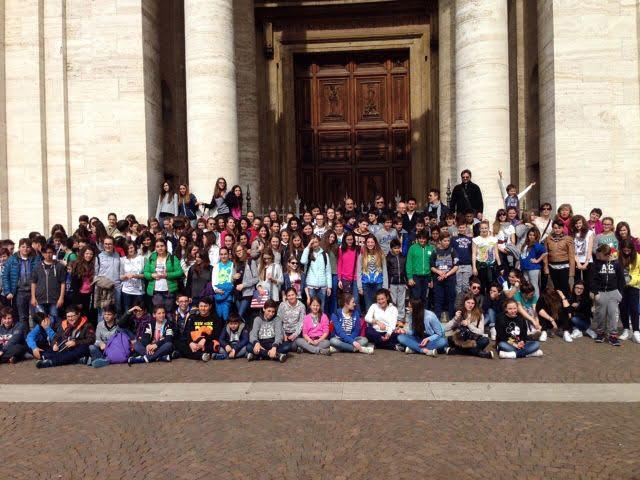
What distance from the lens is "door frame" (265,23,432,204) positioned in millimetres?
19016

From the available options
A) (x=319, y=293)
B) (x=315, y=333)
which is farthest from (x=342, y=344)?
(x=319, y=293)

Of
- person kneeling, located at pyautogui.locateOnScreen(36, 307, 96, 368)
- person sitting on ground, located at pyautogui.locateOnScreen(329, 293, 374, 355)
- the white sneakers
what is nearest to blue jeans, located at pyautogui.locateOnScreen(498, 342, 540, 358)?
the white sneakers

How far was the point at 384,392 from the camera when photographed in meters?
7.14

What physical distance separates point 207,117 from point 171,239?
13.4ft

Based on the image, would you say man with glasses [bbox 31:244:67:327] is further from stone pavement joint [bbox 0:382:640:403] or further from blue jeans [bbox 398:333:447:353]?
blue jeans [bbox 398:333:447:353]

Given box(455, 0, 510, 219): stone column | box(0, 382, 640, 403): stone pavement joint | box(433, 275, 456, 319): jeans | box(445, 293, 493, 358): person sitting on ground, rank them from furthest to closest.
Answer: box(455, 0, 510, 219): stone column
box(433, 275, 456, 319): jeans
box(445, 293, 493, 358): person sitting on ground
box(0, 382, 640, 403): stone pavement joint

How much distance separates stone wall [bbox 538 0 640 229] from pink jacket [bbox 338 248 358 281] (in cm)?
602

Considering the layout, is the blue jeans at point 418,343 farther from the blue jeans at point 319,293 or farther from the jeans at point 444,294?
the blue jeans at point 319,293

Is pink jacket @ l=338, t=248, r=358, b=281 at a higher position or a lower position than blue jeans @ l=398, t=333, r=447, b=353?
higher

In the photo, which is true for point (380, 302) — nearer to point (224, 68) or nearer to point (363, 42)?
point (224, 68)

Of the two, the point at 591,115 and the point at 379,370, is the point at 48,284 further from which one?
the point at 591,115

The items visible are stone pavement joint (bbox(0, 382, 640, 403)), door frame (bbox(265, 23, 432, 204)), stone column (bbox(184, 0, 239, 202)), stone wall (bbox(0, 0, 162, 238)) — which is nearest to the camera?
stone pavement joint (bbox(0, 382, 640, 403))

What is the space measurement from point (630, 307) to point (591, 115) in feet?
18.3

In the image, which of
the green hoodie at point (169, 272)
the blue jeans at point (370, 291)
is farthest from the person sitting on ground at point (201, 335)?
the blue jeans at point (370, 291)
